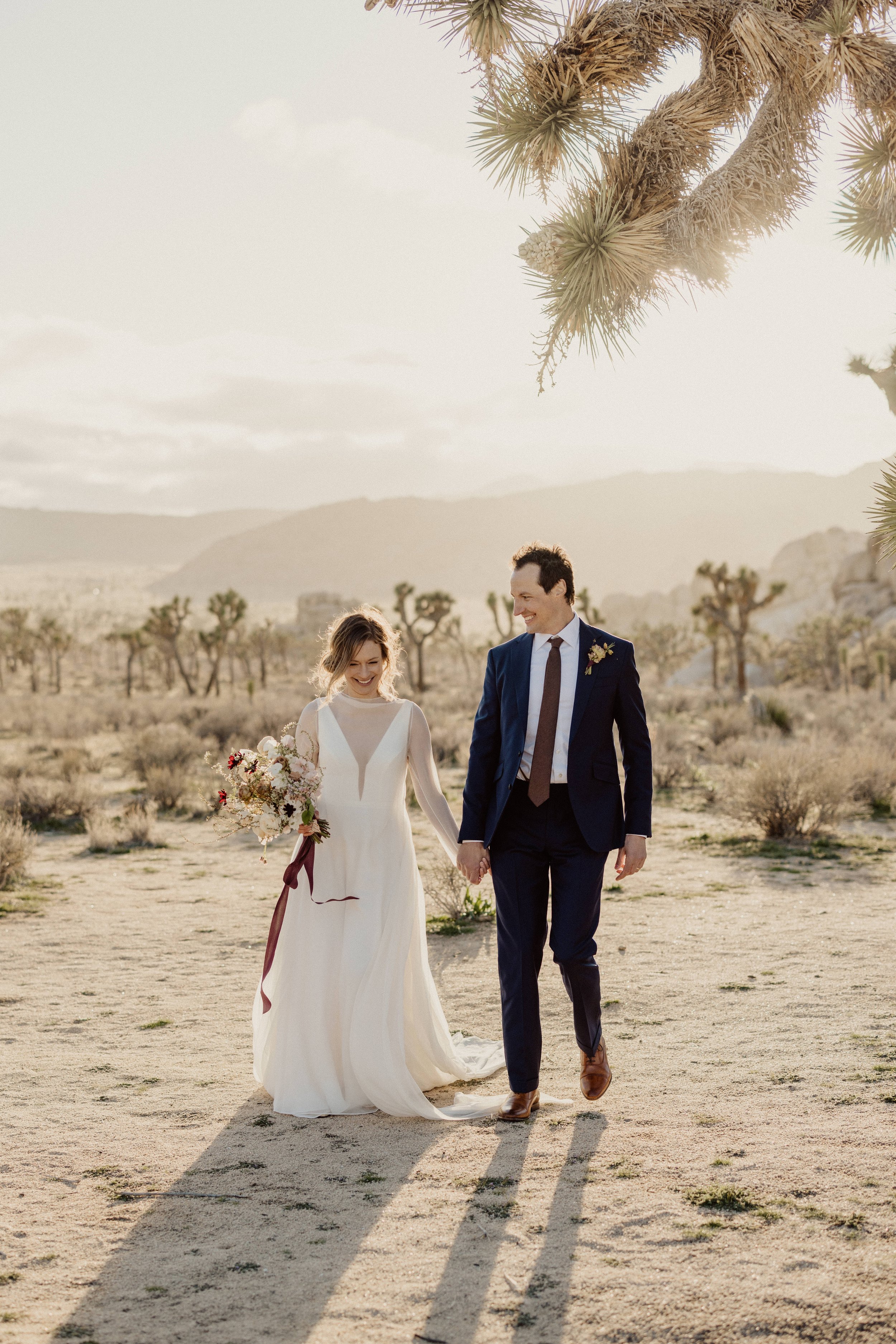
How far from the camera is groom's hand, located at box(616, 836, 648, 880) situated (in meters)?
3.97

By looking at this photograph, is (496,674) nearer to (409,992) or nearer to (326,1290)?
(409,992)

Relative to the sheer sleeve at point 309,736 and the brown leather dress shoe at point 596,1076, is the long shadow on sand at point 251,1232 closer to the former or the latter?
the brown leather dress shoe at point 596,1076

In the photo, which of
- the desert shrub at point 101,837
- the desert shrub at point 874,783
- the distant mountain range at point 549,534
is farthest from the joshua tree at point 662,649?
the distant mountain range at point 549,534

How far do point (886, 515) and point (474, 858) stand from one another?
274 cm

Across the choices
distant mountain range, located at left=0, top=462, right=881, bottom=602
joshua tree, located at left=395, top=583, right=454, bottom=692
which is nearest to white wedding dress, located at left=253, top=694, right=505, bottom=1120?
joshua tree, located at left=395, top=583, right=454, bottom=692

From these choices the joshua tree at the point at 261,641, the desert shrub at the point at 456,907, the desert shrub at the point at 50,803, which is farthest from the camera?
the joshua tree at the point at 261,641

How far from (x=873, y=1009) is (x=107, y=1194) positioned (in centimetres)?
362

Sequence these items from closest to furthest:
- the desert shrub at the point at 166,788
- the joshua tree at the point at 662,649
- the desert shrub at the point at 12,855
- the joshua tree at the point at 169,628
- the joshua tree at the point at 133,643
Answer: the desert shrub at the point at 12,855
the desert shrub at the point at 166,788
the joshua tree at the point at 169,628
the joshua tree at the point at 133,643
the joshua tree at the point at 662,649

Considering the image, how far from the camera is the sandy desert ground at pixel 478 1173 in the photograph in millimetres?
2713

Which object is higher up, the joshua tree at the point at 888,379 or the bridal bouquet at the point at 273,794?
the joshua tree at the point at 888,379

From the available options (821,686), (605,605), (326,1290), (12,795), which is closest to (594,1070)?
(326,1290)

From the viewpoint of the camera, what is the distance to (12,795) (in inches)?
484

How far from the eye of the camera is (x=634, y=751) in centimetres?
403

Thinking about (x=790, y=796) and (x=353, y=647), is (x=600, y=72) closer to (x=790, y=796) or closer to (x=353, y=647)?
(x=353, y=647)
